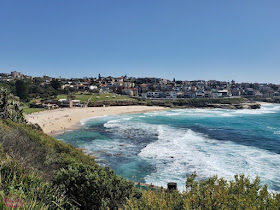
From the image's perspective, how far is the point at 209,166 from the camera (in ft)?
72.0

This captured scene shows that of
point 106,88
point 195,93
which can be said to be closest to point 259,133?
point 195,93

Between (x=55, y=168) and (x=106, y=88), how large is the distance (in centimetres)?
11413

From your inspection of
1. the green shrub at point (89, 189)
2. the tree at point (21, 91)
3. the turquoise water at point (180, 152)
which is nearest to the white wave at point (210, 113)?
the turquoise water at point (180, 152)

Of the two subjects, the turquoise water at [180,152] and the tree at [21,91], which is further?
the tree at [21,91]

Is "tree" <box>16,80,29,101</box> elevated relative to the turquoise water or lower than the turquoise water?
elevated

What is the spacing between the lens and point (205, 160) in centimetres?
2378

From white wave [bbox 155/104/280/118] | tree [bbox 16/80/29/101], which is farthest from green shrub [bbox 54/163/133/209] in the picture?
tree [bbox 16/80/29/101]

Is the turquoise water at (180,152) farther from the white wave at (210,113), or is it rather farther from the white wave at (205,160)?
the white wave at (210,113)

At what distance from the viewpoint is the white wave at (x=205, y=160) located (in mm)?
19719

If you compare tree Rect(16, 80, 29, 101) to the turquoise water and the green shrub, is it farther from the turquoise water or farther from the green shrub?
the green shrub

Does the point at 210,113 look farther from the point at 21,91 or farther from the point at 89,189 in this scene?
the point at 89,189

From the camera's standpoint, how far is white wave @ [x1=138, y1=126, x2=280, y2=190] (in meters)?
19.7

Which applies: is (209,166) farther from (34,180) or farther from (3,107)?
(3,107)

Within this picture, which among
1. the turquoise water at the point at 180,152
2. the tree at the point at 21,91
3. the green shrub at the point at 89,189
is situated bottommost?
the turquoise water at the point at 180,152
